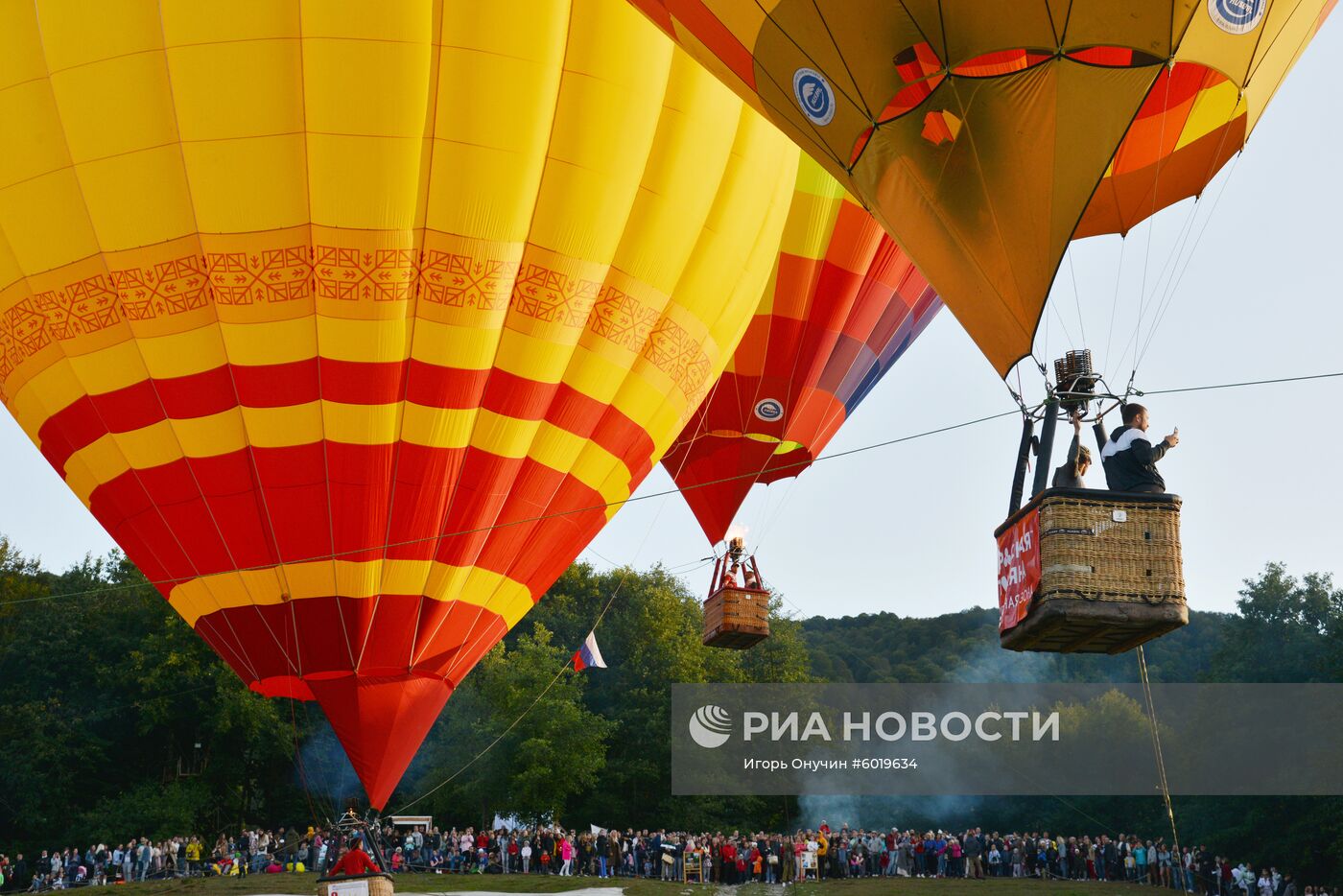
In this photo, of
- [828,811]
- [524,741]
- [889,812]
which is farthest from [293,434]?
[889,812]

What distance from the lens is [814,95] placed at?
6719 mm

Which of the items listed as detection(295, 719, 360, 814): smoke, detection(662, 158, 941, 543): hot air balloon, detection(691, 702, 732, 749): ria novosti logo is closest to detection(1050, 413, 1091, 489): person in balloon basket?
detection(662, 158, 941, 543): hot air balloon

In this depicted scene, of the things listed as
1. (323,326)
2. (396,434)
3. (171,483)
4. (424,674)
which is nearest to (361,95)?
(323,326)

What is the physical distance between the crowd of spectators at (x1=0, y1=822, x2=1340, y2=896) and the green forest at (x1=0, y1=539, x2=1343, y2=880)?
5.76 metres

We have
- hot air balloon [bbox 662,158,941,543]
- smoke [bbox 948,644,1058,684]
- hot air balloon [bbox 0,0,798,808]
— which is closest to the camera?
hot air balloon [bbox 0,0,798,808]

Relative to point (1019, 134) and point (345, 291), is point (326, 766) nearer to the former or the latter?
point (345, 291)

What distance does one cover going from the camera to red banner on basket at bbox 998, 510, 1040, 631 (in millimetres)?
5531

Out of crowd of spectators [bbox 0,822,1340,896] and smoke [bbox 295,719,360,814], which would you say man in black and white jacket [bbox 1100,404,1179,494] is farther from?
smoke [bbox 295,719,360,814]

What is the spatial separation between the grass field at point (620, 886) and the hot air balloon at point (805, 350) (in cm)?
439

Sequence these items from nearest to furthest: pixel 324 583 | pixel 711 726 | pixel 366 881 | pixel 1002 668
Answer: pixel 366 881 → pixel 324 583 → pixel 711 726 → pixel 1002 668

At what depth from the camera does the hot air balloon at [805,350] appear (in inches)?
558

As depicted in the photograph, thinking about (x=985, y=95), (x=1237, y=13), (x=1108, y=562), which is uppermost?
(x=1237, y=13)

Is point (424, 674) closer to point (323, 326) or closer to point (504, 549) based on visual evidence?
point (504, 549)

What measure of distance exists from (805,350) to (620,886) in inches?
266
